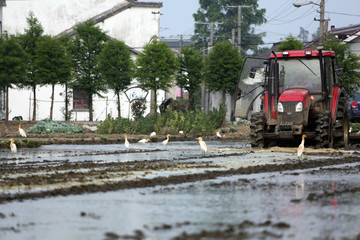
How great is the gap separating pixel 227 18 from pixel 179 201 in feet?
315

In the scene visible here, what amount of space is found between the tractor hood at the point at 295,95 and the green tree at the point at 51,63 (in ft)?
99.7

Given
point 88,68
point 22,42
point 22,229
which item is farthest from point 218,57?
point 22,229

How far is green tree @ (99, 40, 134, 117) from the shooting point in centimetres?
5266

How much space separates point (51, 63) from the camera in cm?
5072

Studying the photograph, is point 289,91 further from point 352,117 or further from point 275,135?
point 352,117

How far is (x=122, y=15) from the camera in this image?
3059 inches

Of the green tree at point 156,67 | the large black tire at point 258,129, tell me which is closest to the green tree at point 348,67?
the green tree at point 156,67

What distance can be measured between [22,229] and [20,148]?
1800cm

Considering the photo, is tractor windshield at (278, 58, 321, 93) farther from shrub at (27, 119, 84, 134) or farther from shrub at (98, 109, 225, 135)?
shrub at (27, 119, 84, 134)

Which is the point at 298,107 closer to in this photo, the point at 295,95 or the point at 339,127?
the point at 295,95

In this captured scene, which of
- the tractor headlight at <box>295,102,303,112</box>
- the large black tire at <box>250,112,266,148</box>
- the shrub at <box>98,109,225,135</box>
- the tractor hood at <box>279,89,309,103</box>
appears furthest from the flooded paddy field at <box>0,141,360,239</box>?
the shrub at <box>98,109,225,135</box>

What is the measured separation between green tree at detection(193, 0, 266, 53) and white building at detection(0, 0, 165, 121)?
2348cm

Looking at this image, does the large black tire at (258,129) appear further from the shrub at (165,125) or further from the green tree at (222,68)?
the green tree at (222,68)

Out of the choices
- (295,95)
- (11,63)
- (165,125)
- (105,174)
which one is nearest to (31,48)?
(11,63)
